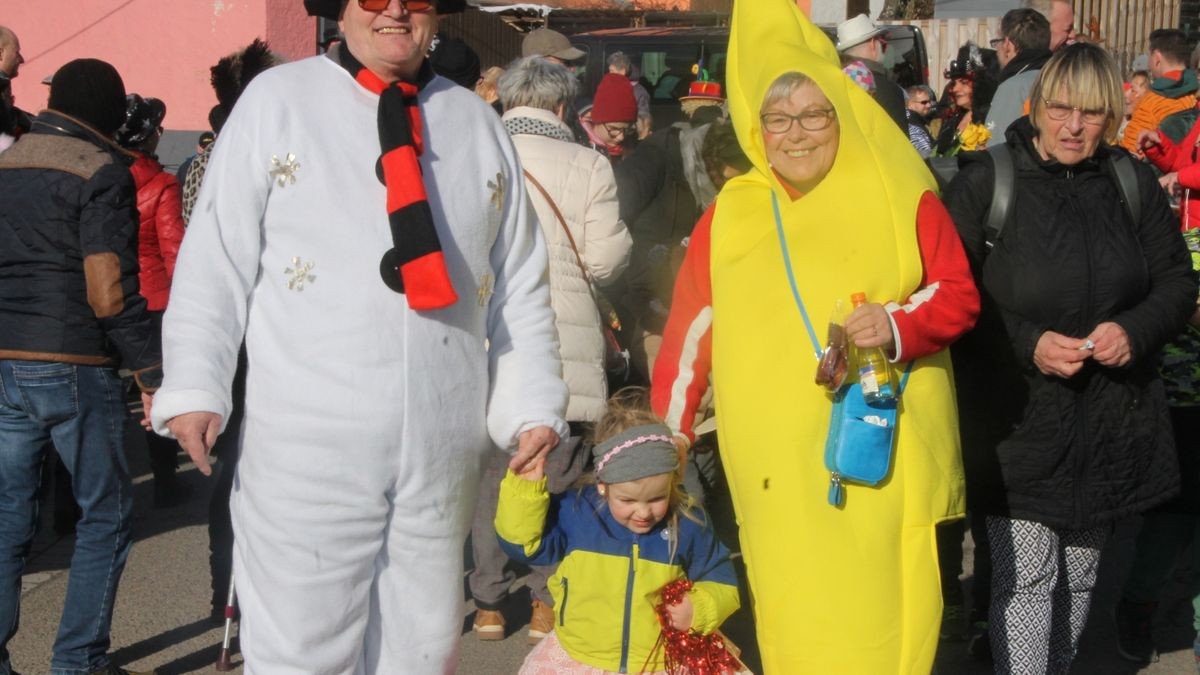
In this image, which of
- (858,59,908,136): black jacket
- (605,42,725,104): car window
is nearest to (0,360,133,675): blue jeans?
(858,59,908,136): black jacket

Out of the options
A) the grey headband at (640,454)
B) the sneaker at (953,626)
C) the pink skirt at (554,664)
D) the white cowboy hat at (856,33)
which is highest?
the white cowboy hat at (856,33)

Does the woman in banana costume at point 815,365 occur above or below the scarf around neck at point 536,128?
below

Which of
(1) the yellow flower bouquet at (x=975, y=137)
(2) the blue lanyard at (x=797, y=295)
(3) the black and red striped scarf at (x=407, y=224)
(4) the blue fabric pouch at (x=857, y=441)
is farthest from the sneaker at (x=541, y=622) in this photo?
(1) the yellow flower bouquet at (x=975, y=137)

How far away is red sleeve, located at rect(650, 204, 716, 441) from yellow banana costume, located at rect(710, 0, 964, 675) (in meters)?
0.16

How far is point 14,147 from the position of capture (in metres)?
5.35

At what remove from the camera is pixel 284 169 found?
3373 millimetres

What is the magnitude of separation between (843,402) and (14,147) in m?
3.17

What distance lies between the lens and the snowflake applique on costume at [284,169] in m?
3.37

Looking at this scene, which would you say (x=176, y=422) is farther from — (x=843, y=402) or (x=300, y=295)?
(x=843, y=402)

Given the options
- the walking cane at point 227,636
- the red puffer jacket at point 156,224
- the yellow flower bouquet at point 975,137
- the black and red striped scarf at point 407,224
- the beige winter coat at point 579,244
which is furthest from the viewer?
the yellow flower bouquet at point 975,137

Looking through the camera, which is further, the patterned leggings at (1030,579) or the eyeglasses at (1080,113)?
the patterned leggings at (1030,579)

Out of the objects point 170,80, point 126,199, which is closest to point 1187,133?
point 126,199

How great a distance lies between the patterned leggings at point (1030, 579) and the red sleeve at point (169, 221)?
4.14 m

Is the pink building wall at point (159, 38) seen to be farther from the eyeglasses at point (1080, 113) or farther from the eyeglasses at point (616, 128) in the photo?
the eyeglasses at point (1080, 113)
